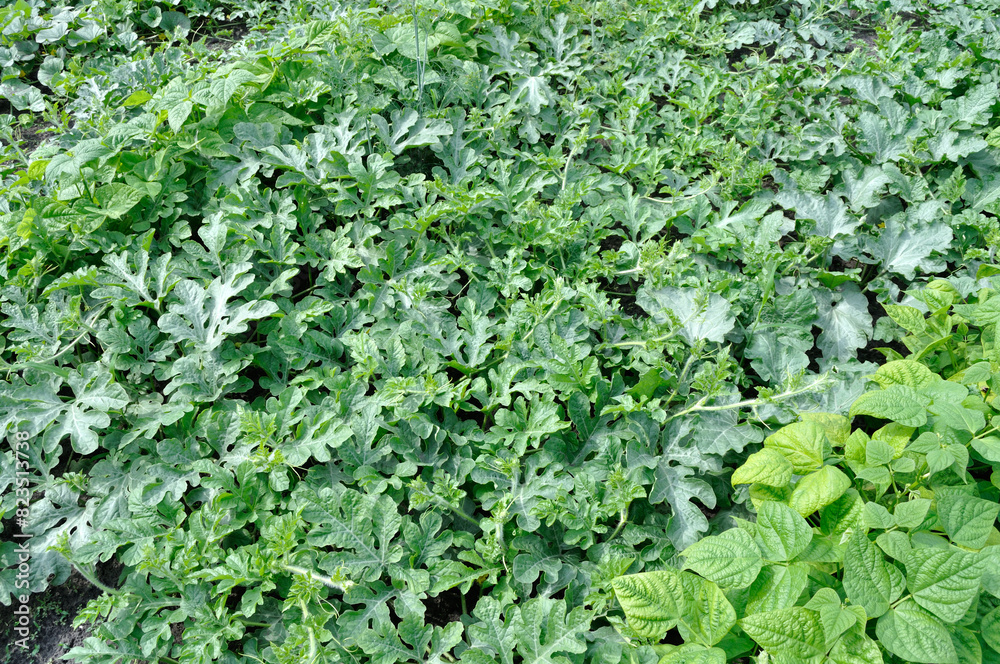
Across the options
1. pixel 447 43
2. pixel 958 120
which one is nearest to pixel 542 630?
pixel 447 43

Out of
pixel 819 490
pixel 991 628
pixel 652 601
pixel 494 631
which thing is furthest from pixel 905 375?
pixel 494 631

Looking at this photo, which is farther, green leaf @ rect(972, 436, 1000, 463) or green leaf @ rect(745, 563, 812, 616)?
green leaf @ rect(972, 436, 1000, 463)

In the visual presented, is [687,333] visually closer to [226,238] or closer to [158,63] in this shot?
[226,238]

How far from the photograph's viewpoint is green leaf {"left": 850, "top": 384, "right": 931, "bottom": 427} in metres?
2.26

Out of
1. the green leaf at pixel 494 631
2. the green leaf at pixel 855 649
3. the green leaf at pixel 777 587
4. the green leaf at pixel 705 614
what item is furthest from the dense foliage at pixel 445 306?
the green leaf at pixel 855 649

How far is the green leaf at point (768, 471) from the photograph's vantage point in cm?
226

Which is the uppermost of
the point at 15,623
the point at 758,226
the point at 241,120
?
the point at 241,120

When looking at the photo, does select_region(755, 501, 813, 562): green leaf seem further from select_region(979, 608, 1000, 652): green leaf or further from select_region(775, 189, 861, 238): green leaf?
select_region(775, 189, 861, 238): green leaf

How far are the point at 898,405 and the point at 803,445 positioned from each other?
35 centimetres

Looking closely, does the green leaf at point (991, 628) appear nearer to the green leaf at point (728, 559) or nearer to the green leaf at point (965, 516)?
the green leaf at point (965, 516)

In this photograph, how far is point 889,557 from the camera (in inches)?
85.4

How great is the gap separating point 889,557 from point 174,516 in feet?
8.10

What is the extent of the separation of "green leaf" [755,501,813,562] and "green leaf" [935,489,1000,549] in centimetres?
46

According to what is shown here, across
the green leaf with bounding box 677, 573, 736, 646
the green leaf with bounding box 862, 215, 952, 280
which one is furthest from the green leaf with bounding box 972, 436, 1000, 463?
the green leaf with bounding box 862, 215, 952, 280
